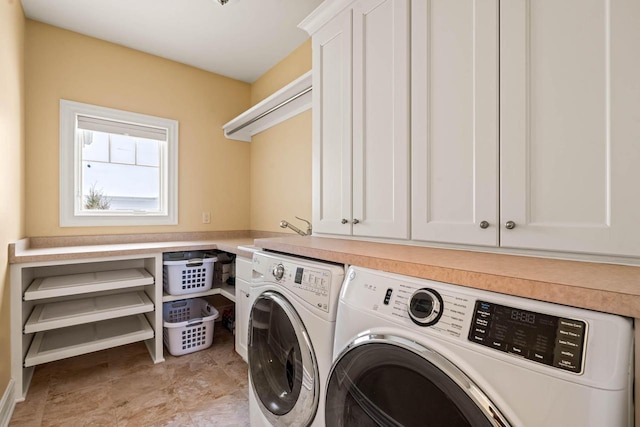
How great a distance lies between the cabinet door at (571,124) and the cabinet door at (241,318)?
64.9 inches

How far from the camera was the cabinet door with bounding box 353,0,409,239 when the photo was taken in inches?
50.9

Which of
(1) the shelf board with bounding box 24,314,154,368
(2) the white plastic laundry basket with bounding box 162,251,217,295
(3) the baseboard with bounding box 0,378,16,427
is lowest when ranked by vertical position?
(3) the baseboard with bounding box 0,378,16,427

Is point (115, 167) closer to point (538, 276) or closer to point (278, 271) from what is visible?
point (278, 271)

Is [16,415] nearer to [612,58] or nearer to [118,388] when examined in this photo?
[118,388]

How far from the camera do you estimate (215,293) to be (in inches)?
98.7

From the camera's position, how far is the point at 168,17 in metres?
2.19

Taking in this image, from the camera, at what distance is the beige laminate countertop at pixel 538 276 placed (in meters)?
0.53

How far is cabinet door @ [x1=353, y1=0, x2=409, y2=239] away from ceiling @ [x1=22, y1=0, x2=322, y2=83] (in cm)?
89

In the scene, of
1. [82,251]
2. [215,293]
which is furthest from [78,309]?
[215,293]

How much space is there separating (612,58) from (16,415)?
2.98 m

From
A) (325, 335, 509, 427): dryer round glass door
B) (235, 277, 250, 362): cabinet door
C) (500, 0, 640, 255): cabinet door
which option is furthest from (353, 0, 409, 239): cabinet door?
(235, 277, 250, 362): cabinet door

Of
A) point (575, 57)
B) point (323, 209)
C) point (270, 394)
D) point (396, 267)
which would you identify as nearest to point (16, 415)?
point (270, 394)

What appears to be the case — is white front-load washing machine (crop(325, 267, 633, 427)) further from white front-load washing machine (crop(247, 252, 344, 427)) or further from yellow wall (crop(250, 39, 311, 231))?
yellow wall (crop(250, 39, 311, 231))

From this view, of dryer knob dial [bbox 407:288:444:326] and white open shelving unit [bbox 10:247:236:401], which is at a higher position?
dryer knob dial [bbox 407:288:444:326]
